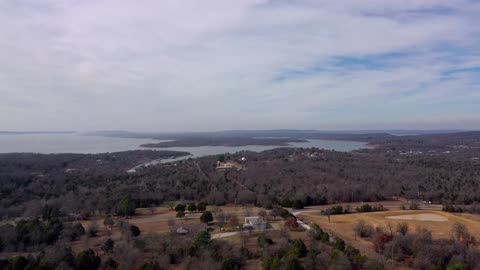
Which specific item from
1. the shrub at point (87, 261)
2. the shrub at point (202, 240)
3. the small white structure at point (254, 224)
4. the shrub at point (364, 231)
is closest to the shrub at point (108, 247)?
the shrub at point (87, 261)

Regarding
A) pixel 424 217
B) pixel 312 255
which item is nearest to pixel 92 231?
pixel 312 255

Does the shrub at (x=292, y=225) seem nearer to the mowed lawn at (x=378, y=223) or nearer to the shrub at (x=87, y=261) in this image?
the mowed lawn at (x=378, y=223)

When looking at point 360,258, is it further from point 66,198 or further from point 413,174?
point 413,174

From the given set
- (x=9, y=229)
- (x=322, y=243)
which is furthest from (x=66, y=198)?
(x=322, y=243)

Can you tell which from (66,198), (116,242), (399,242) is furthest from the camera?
(66,198)

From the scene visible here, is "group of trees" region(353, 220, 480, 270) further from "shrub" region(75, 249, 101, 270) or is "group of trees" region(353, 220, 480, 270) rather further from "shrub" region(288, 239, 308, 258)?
"shrub" region(75, 249, 101, 270)

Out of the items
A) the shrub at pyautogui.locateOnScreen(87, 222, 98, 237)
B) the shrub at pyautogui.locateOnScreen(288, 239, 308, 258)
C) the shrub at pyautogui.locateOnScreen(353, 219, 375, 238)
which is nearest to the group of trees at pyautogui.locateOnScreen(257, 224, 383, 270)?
the shrub at pyautogui.locateOnScreen(288, 239, 308, 258)

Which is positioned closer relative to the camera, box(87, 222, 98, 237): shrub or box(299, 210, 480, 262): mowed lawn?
box(299, 210, 480, 262): mowed lawn

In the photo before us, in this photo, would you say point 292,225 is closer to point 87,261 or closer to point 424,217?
point 424,217
